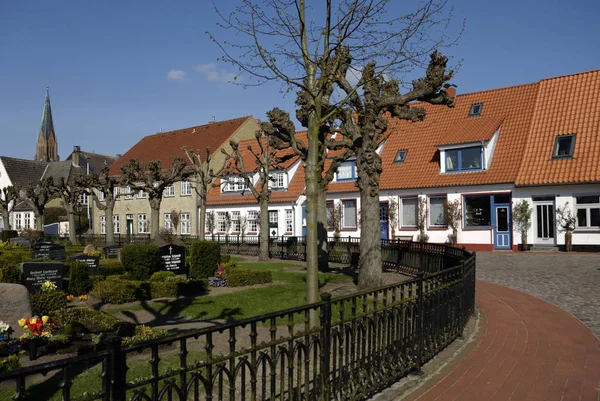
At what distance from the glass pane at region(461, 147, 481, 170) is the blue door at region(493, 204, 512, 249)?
107 inches

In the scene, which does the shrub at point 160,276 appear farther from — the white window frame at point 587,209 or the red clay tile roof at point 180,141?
the red clay tile roof at point 180,141

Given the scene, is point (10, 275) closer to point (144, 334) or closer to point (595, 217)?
point (144, 334)

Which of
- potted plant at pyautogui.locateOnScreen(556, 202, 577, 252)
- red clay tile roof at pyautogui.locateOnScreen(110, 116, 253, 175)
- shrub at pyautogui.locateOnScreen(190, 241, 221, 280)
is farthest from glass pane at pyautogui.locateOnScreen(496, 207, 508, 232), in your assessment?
red clay tile roof at pyautogui.locateOnScreen(110, 116, 253, 175)

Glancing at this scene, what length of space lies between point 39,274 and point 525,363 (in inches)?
466

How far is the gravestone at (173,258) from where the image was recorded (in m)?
17.8

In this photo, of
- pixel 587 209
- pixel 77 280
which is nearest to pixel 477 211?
pixel 587 209

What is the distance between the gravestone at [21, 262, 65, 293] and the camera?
1323cm

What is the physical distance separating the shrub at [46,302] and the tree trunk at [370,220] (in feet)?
24.1

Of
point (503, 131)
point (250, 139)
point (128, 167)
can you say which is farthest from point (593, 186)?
point (250, 139)

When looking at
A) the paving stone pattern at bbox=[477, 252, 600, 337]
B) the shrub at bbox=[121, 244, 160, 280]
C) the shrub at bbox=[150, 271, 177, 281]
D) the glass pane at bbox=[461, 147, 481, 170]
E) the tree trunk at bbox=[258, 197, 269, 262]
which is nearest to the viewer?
the paving stone pattern at bbox=[477, 252, 600, 337]

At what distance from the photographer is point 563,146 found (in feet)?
85.3

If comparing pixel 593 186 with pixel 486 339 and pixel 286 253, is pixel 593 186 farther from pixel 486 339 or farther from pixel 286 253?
pixel 486 339

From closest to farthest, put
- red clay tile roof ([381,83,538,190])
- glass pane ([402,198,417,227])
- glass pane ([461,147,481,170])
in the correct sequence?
1. red clay tile roof ([381,83,538,190])
2. glass pane ([461,147,481,170])
3. glass pane ([402,198,417,227])

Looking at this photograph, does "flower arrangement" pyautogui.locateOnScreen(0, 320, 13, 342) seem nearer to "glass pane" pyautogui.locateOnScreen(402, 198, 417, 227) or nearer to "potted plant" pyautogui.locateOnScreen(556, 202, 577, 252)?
"potted plant" pyautogui.locateOnScreen(556, 202, 577, 252)
